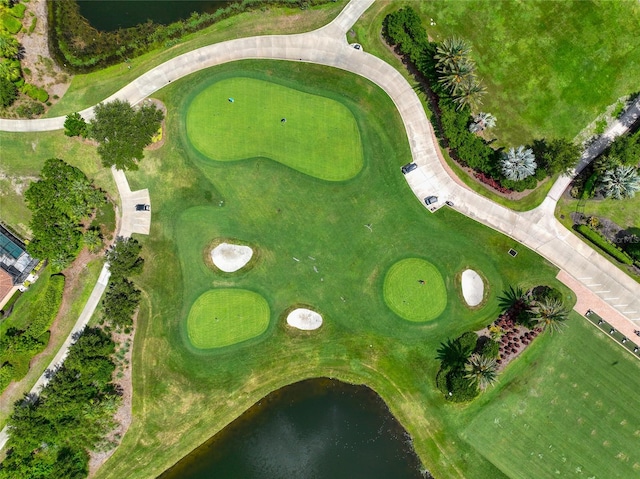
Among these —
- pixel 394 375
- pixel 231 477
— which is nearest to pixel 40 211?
pixel 231 477

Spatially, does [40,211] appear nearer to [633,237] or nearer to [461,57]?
[461,57]

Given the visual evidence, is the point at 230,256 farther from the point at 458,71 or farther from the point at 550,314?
the point at 550,314

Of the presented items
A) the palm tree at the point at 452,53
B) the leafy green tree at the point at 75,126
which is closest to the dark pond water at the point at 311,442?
the palm tree at the point at 452,53

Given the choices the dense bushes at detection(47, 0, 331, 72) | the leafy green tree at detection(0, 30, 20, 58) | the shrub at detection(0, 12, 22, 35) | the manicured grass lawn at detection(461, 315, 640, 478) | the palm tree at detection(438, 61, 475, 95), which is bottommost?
the manicured grass lawn at detection(461, 315, 640, 478)

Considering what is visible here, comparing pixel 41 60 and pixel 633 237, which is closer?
pixel 633 237

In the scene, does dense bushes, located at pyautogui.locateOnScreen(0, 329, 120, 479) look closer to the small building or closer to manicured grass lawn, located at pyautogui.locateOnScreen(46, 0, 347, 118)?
the small building

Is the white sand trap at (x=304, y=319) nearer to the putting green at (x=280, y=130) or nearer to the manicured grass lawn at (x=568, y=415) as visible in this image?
the putting green at (x=280, y=130)

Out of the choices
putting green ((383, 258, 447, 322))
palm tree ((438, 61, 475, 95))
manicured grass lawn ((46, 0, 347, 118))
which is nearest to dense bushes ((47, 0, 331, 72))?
manicured grass lawn ((46, 0, 347, 118))
